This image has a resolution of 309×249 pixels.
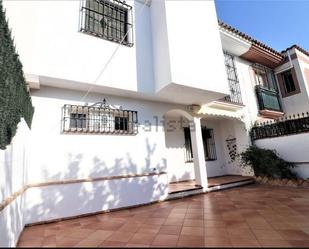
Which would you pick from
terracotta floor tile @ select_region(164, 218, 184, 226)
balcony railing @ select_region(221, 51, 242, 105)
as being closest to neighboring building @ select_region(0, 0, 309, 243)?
terracotta floor tile @ select_region(164, 218, 184, 226)

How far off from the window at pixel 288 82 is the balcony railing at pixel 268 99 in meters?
1.03

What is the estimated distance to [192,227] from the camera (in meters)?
3.73

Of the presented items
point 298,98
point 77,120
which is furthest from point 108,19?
point 298,98

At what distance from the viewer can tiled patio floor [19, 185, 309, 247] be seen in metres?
3.03

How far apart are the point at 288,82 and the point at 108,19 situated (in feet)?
38.9

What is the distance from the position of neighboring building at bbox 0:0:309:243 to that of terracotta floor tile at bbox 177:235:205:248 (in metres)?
2.72

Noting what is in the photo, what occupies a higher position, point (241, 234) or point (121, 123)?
point (121, 123)

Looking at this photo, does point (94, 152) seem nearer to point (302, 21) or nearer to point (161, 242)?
point (161, 242)

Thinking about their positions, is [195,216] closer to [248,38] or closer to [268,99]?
[268,99]

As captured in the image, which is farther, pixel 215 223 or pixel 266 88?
pixel 266 88

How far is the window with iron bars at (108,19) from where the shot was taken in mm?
5594

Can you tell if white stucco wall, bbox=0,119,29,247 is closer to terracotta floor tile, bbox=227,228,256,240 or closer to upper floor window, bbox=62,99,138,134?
upper floor window, bbox=62,99,138,134

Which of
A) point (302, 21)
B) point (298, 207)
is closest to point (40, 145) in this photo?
point (298, 207)

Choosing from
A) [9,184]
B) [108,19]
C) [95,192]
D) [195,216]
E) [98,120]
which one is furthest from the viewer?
[108,19]
